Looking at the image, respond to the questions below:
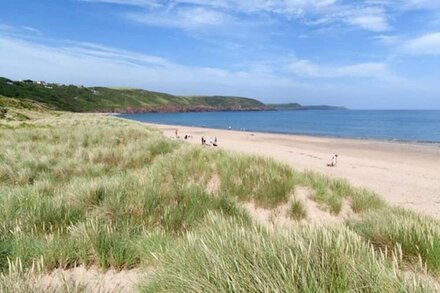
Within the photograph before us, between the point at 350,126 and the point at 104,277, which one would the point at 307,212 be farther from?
the point at 350,126

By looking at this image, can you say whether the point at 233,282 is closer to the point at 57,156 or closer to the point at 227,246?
the point at 227,246

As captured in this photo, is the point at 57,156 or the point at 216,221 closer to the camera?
the point at 216,221

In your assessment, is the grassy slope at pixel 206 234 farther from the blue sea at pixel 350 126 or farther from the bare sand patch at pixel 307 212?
the blue sea at pixel 350 126

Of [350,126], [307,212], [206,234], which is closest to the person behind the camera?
[206,234]

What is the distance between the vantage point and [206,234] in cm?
370

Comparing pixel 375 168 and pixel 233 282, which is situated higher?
pixel 233 282

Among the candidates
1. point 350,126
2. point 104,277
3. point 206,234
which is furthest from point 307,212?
point 350,126

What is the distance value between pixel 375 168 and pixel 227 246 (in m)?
21.1

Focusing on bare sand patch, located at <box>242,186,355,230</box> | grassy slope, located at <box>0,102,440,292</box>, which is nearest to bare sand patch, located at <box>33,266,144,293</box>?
grassy slope, located at <box>0,102,440,292</box>

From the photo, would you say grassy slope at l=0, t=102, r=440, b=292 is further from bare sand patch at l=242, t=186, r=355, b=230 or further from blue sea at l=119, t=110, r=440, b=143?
blue sea at l=119, t=110, r=440, b=143

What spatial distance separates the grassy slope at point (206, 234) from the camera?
247cm

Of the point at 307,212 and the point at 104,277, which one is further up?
the point at 104,277

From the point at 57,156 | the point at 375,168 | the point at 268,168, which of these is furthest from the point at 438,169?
the point at 57,156

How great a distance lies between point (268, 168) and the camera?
379 inches
